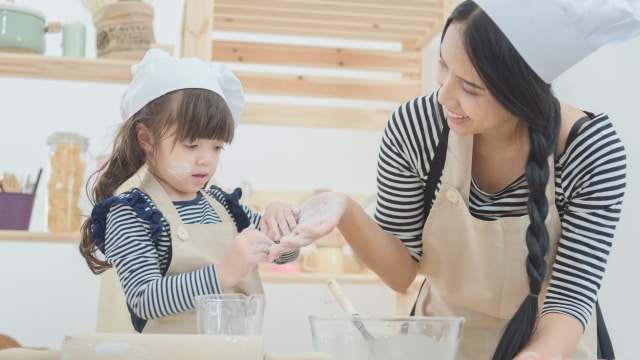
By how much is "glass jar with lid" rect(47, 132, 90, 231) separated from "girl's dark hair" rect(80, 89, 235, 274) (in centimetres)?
81

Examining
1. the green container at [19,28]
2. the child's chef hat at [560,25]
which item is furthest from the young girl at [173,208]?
the green container at [19,28]

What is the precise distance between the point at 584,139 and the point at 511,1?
0.24 meters

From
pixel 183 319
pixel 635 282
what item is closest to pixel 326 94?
pixel 635 282

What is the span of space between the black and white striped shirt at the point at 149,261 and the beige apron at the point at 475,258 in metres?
0.35

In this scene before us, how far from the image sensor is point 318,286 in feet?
9.25

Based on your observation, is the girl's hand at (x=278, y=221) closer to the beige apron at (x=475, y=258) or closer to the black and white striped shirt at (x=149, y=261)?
the black and white striped shirt at (x=149, y=261)

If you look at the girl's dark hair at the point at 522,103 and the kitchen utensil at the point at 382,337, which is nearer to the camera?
the kitchen utensil at the point at 382,337

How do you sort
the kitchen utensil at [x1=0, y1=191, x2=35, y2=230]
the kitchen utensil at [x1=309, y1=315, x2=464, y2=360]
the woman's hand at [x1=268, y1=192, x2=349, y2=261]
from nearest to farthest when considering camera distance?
1. the kitchen utensil at [x1=309, y1=315, x2=464, y2=360]
2. the woman's hand at [x1=268, y1=192, x2=349, y2=261]
3. the kitchen utensil at [x1=0, y1=191, x2=35, y2=230]

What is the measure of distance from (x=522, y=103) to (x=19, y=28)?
1.38 meters

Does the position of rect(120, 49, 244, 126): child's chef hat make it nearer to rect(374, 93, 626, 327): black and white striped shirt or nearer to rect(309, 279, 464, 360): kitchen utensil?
rect(374, 93, 626, 327): black and white striped shirt

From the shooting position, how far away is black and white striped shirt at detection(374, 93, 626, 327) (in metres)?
0.99

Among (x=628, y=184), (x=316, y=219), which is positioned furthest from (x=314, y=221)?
(x=628, y=184)

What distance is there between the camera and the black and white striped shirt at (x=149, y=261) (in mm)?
951

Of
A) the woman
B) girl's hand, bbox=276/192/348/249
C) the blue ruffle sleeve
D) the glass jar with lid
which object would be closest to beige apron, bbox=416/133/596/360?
the woman
